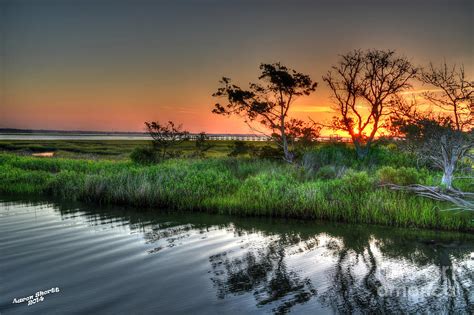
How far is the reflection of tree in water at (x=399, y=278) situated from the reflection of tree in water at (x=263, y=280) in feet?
2.29

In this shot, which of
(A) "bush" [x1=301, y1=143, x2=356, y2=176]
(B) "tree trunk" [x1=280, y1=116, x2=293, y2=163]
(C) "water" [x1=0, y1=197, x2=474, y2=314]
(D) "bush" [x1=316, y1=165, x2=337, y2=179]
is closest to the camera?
(C) "water" [x1=0, y1=197, x2=474, y2=314]

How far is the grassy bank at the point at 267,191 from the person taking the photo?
605 inches

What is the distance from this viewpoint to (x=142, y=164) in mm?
30156

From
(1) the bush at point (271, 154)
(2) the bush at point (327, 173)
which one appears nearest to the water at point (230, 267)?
(2) the bush at point (327, 173)

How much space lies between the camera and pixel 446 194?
1554cm

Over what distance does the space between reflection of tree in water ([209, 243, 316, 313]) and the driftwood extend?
7022 millimetres

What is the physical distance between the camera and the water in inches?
329

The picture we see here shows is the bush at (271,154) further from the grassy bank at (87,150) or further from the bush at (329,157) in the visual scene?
the grassy bank at (87,150)

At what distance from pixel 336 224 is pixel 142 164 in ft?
60.1

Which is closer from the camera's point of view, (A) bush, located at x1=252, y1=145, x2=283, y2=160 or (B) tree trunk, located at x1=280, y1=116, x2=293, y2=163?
(B) tree trunk, located at x1=280, y1=116, x2=293, y2=163

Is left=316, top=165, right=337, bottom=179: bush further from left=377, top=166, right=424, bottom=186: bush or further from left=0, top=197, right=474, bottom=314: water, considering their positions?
left=0, top=197, right=474, bottom=314: water

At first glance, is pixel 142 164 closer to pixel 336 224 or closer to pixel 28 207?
pixel 28 207

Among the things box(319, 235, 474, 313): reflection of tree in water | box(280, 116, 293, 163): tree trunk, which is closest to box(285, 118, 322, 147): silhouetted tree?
box(280, 116, 293, 163): tree trunk
